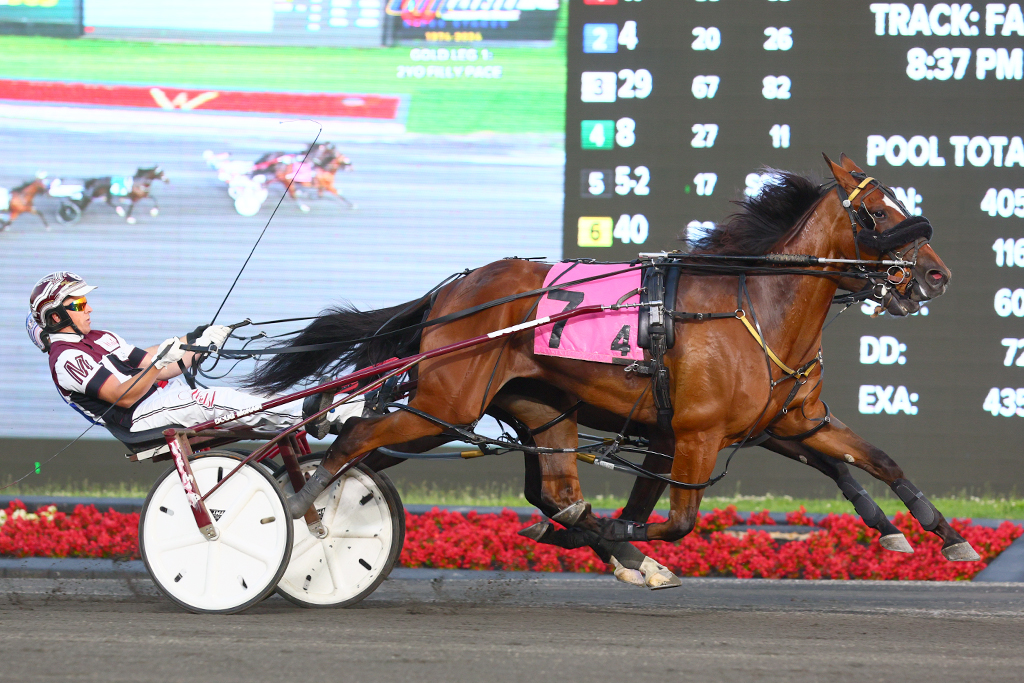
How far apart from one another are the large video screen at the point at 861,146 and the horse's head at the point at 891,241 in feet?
9.05

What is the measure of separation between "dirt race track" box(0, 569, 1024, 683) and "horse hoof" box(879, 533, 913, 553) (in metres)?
0.32

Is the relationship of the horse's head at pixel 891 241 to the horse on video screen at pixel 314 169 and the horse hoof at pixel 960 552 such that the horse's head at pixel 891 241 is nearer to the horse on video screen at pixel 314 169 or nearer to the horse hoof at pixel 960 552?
the horse hoof at pixel 960 552

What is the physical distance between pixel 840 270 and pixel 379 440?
6.97 feet

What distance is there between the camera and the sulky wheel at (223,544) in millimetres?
4262

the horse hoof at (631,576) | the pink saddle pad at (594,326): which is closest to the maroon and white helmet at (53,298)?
the pink saddle pad at (594,326)

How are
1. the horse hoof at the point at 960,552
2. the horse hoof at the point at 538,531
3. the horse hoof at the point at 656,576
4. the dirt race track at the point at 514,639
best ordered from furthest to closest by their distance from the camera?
the horse hoof at the point at 538,531 < the horse hoof at the point at 656,576 < the horse hoof at the point at 960,552 < the dirt race track at the point at 514,639

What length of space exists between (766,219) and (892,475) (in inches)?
49.6

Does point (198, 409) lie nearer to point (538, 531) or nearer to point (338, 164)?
point (538, 531)

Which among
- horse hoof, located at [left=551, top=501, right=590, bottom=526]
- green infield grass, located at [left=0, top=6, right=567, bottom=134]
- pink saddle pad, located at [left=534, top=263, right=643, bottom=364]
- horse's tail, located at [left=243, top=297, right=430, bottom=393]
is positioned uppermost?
green infield grass, located at [left=0, top=6, right=567, bottom=134]

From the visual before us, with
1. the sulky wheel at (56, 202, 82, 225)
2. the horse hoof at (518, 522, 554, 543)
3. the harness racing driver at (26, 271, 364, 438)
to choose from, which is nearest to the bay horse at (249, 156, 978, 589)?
the horse hoof at (518, 522, 554, 543)

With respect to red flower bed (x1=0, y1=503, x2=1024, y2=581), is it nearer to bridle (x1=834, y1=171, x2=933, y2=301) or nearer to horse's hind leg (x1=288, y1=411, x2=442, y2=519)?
horse's hind leg (x1=288, y1=411, x2=442, y2=519)

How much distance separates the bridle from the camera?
13.4 feet

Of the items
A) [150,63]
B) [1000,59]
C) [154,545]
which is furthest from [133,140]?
[1000,59]

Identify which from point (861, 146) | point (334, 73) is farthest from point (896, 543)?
point (334, 73)
